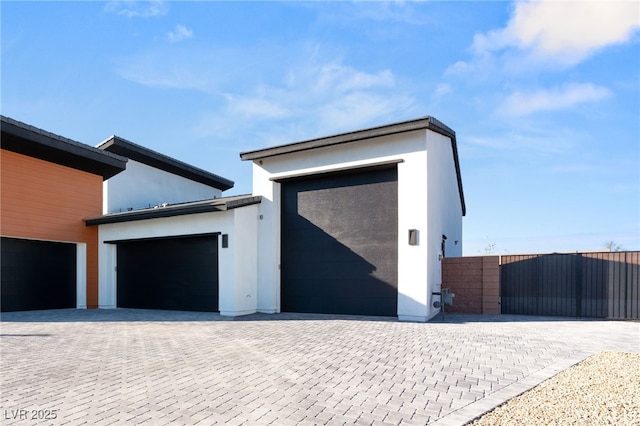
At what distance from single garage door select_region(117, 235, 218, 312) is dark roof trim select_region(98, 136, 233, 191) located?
5573mm

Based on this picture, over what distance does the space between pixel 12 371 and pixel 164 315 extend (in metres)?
6.63

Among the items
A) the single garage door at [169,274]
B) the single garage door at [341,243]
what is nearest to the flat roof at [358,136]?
the single garage door at [341,243]

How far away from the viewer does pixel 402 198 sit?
11.0m

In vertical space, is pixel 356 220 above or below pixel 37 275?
above

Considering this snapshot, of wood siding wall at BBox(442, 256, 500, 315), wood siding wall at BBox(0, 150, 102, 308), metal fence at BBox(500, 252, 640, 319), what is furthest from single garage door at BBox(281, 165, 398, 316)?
wood siding wall at BBox(0, 150, 102, 308)

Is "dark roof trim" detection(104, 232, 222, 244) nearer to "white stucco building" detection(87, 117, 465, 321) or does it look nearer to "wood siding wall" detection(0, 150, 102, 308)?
"white stucco building" detection(87, 117, 465, 321)

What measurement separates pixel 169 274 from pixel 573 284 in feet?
42.5

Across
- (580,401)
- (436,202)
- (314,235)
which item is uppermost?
(436,202)

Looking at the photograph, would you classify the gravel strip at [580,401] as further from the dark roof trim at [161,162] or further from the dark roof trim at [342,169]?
the dark roof trim at [161,162]

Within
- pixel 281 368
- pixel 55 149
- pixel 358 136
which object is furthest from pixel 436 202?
pixel 55 149

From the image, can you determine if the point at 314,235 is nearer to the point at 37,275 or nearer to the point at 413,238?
the point at 413,238

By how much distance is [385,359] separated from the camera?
6172mm

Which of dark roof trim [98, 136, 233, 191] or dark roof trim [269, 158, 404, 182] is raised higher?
dark roof trim [98, 136, 233, 191]

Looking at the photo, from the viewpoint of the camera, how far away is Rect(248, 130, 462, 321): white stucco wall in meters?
10.7
